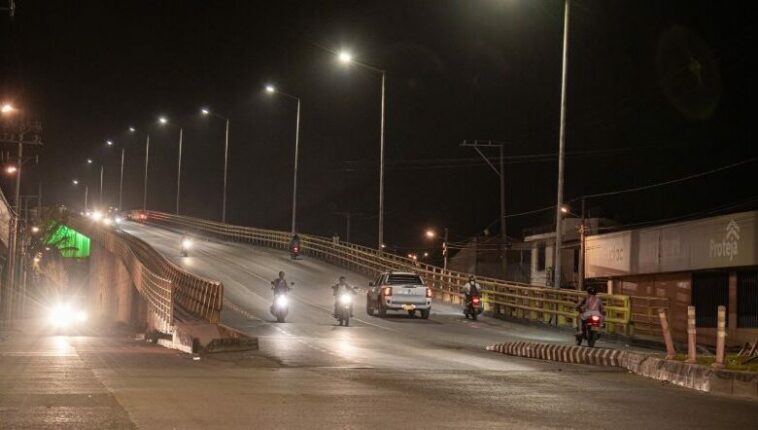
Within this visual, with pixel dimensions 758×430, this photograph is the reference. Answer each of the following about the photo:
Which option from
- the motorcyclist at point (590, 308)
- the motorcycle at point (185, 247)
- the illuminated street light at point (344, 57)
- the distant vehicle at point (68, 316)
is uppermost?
the illuminated street light at point (344, 57)

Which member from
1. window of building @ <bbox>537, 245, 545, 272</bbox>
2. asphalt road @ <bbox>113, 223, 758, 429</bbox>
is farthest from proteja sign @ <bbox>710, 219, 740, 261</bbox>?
window of building @ <bbox>537, 245, 545, 272</bbox>

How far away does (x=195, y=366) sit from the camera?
17656 millimetres

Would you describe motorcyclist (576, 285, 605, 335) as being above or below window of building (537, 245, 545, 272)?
below

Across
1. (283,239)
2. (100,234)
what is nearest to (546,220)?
(283,239)

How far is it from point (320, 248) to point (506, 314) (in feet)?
87.7

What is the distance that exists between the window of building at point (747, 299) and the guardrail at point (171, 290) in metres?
18.9

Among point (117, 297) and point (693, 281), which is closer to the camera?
point (693, 281)

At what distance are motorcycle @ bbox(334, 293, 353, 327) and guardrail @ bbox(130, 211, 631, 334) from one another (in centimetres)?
752

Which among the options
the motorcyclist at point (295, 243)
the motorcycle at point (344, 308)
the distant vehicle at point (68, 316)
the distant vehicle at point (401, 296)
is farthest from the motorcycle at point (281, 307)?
the motorcyclist at point (295, 243)

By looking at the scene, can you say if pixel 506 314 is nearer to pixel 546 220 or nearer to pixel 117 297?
pixel 117 297

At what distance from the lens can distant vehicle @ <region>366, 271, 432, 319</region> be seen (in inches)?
1425

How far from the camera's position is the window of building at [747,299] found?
114 ft

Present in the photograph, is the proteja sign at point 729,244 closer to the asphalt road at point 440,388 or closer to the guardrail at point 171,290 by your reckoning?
the asphalt road at point 440,388

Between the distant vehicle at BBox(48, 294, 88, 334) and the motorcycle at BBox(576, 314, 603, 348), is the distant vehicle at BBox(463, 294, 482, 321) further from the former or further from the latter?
the distant vehicle at BBox(48, 294, 88, 334)
